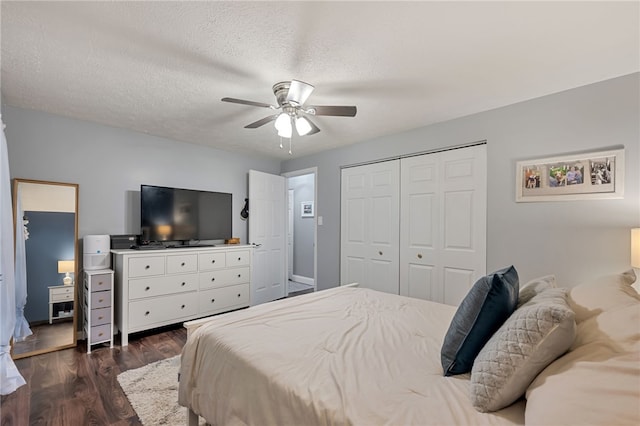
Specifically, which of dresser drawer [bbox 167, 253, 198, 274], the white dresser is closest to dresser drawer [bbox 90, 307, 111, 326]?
the white dresser

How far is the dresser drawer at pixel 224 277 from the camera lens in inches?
146

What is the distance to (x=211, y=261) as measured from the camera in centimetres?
378

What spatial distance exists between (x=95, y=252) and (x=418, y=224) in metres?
3.60

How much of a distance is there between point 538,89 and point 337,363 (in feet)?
8.82

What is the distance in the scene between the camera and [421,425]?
897 mm

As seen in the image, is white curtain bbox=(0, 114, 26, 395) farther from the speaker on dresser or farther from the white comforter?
the white comforter

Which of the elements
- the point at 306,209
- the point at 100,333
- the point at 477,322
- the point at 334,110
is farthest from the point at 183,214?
the point at 477,322

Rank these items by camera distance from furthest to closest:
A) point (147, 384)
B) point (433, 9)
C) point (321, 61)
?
point (147, 384), point (321, 61), point (433, 9)

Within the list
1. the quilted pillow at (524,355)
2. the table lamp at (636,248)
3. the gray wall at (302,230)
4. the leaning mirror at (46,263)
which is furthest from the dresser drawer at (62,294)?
the table lamp at (636,248)

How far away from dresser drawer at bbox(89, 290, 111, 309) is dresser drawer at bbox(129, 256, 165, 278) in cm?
28

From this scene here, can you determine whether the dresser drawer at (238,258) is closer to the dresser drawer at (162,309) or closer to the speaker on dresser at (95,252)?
the dresser drawer at (162,309)

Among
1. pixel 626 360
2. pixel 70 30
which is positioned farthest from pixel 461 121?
pixel 70 30

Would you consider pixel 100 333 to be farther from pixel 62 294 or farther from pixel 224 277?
pixel 224 277

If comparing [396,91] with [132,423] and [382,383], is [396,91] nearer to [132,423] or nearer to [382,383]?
[382,383]
